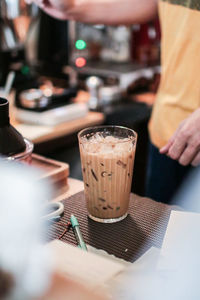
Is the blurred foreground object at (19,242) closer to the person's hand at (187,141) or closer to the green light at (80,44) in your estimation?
the person's hand at (187,141)

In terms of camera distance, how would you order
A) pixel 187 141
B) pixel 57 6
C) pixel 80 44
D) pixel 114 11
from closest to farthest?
pixel 187 141 < pixel 57 6 < pixel 114 11 < pixel 80 44

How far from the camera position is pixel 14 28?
2.38 metres

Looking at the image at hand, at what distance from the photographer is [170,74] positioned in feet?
4.95

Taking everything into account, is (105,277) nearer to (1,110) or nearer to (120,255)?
(120,255)

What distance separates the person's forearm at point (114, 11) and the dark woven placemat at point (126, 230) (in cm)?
98

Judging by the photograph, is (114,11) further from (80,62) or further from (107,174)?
(80,62)

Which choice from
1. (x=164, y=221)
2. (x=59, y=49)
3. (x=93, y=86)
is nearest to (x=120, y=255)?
(x=164, y=221)

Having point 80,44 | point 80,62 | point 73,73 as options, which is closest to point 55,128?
point 73,73

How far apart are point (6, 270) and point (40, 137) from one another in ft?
4.78

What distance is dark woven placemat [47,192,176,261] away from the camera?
0.85 meters

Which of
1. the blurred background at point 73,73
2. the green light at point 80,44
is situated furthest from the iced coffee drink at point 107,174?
the green light at point 80,44

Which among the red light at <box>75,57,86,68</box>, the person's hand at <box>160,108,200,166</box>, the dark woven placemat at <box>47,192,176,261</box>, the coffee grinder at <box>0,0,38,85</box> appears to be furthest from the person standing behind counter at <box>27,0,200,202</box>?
the red light at <box>75,57,86,68</box>

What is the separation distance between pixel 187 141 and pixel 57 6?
75cm


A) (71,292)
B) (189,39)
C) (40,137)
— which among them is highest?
(189,39)
